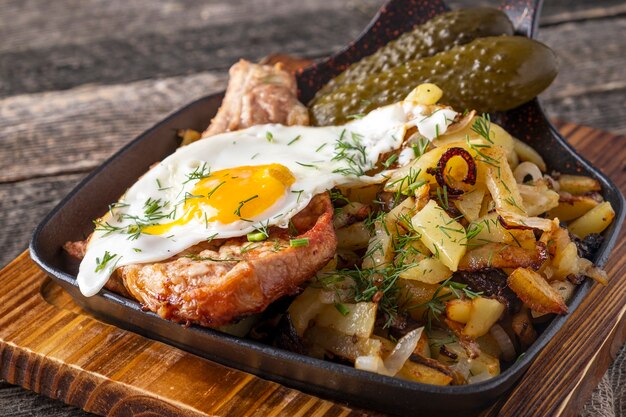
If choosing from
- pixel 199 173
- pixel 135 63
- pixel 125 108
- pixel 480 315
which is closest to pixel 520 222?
pixel 480 315

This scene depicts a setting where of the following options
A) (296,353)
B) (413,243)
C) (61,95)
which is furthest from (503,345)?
(61,95)

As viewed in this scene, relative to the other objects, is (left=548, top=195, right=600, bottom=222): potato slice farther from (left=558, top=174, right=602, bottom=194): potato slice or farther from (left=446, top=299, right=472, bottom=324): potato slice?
(left=446, top=299, right=472, bottom=324): potato slice

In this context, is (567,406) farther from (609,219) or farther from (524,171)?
(524,171)

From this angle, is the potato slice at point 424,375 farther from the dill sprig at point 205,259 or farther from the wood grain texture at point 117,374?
the dill sprig at point 205,259

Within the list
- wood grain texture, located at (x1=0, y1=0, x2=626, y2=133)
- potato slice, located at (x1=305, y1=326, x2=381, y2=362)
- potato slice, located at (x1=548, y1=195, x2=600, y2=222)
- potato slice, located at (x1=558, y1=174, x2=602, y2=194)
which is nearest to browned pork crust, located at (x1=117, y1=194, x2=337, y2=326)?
potato slice, located at (x1=305, y1=326, x2=381, y2=362)

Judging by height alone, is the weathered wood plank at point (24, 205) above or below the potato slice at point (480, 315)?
below

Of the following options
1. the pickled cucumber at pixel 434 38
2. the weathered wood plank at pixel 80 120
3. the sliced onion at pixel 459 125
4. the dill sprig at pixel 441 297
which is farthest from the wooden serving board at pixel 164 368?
the weathered wood plank at pixel 80 120

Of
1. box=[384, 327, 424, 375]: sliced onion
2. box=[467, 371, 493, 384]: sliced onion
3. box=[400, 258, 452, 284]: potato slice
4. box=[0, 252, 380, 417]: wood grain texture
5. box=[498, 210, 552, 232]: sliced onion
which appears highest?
box=[498, 210, 552, 232]: sliced onion
